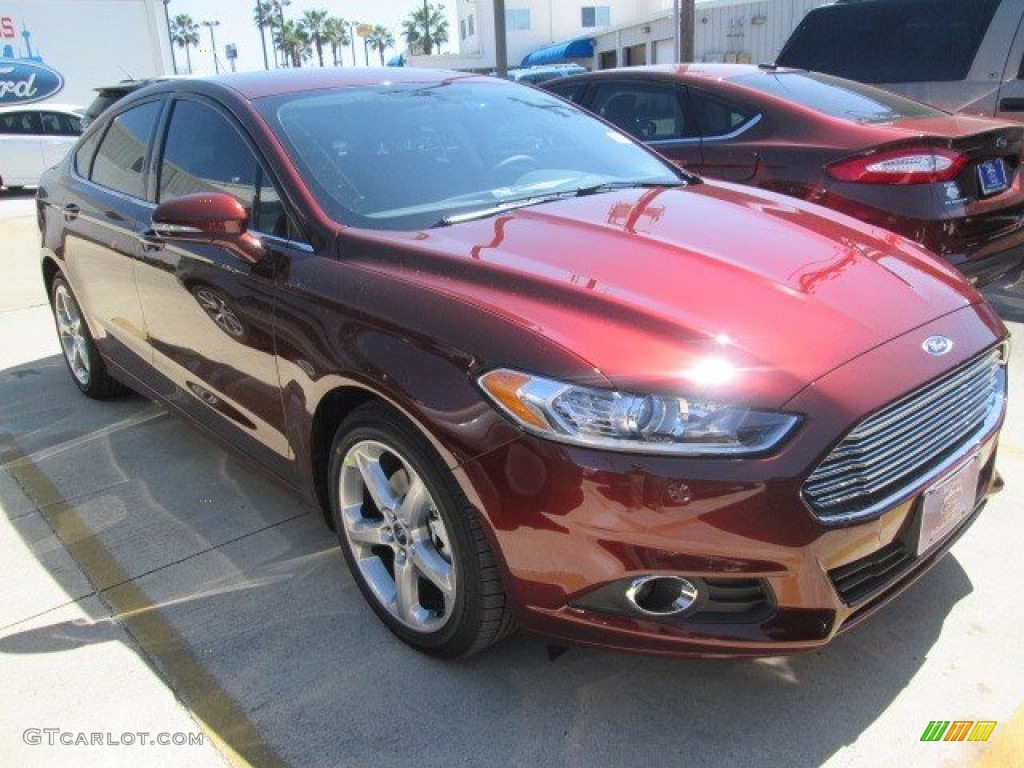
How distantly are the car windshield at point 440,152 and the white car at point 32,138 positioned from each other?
15397 mm

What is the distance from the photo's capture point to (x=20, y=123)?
53.7 ft

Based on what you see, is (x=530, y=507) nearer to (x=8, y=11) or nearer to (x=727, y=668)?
(x=727, y=668)

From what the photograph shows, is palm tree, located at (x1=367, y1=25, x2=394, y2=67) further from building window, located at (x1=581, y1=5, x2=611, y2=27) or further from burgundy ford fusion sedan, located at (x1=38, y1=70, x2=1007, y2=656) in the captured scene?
burgundy ford fusion sedan, located at (x1=38, y1=70, x2=1007, y2=656)

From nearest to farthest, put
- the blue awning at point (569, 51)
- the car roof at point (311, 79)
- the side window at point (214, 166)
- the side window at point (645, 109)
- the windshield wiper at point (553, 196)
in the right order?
the windshield wiper at point (553, 196)
the side window at point (214, 166)
the car roof at point (311, 79)
the side window at point (645, 109)
the blue awning at point (569, 51)

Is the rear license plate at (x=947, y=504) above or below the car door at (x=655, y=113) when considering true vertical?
below

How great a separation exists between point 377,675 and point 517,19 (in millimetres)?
63320

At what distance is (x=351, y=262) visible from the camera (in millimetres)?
2545

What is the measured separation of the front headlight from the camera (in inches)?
74.5

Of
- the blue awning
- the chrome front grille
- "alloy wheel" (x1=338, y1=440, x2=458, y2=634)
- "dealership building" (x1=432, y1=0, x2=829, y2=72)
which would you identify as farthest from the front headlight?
the blue awning

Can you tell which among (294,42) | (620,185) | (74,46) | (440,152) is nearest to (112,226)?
(440,152)

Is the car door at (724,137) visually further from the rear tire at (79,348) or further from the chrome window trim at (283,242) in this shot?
the rear tire at (79,348)

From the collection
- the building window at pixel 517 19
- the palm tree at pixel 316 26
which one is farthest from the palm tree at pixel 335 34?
the building window at pixel 517 19

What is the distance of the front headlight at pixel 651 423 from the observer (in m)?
1.89

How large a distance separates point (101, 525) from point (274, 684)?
1.40m
